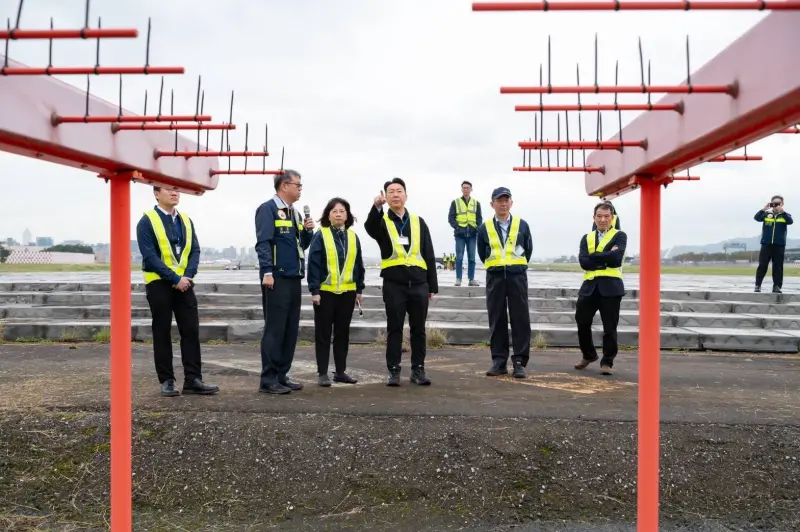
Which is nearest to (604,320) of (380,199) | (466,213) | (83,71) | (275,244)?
(380,199)

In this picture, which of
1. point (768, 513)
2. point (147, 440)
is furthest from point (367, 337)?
point (768, 513)

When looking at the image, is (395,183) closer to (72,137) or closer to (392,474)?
(392,474)

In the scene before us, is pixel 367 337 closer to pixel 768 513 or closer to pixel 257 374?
pixel 257 374

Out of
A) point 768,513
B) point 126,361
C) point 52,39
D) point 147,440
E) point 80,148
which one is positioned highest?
point 52,39

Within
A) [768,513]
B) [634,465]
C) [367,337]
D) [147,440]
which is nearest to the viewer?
[768,513]

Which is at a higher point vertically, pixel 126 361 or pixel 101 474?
pixel 126 361

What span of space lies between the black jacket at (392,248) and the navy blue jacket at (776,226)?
8129 millimetres

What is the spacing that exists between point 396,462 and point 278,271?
2.34 m

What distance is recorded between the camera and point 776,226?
444 inches

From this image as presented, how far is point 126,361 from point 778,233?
12144 mm

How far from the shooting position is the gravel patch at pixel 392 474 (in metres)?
4.01

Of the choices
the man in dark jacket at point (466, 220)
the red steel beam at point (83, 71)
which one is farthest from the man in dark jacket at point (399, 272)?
the man in dark jacket at point (466, 220)

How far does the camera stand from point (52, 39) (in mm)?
1511

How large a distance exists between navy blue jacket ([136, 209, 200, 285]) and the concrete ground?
3.85 feet
